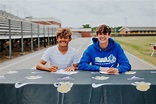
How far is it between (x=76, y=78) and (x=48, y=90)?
1.39 feet

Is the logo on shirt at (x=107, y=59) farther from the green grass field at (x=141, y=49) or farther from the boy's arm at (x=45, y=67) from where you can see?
the green grass field at (x=141, y=49)

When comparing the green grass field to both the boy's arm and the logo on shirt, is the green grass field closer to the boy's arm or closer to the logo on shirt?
the logo on shirt

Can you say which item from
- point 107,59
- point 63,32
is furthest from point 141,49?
point 63,32

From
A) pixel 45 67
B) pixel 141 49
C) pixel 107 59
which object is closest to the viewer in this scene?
pixel 45 67

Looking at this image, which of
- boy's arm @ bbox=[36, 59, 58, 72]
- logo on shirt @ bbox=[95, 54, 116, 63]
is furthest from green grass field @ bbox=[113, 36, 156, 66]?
boy's arm @ bbox=[36, 59, 58, 72]

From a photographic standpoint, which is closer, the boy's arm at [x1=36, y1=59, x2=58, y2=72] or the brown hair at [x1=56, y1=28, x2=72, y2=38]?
the boy's arm at [x1=36, y1=59, x2=58, y2=72]

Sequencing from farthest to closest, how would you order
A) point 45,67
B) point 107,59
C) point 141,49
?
point 141,49
point 107,59
point 45,67

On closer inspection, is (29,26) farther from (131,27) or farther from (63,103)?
(131,27)

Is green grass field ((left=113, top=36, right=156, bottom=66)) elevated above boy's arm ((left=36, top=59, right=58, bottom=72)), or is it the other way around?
boy's arm ((left=36, top=59, right=58, bottom=72))

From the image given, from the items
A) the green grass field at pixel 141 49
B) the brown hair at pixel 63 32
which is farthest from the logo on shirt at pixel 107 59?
the green grass field at pixel 141 49

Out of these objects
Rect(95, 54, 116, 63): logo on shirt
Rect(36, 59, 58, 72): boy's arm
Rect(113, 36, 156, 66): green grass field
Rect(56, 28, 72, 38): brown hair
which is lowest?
Rect(113, 36, 156, 66): green grass field

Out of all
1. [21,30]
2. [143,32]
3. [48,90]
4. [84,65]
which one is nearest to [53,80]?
[48,90]


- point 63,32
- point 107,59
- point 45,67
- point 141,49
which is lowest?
point 141,49

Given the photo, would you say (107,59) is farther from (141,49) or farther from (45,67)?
(141,49)
